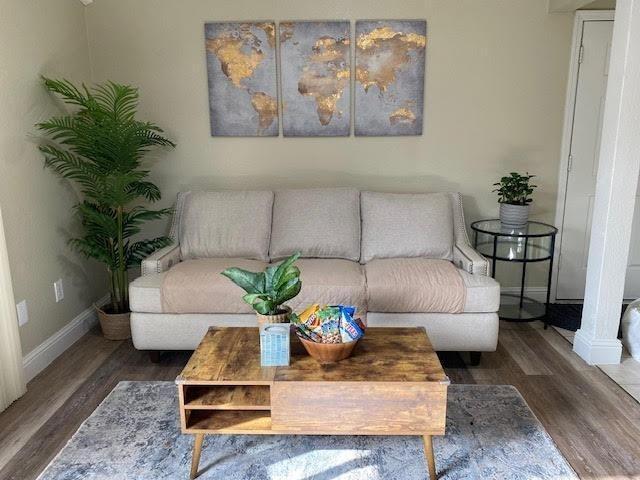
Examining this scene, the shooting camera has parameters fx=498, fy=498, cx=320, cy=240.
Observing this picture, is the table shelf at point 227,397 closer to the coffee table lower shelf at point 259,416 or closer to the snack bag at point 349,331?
the coffee table lower shelf at point 259,416

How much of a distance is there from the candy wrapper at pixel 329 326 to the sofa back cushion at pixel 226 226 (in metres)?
1.26

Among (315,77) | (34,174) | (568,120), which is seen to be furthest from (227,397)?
(568,120)

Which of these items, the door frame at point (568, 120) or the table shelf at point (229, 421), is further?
the door frame at point (568, 120)

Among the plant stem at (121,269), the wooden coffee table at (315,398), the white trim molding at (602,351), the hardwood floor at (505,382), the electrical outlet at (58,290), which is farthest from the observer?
the plant stem at (121,269)

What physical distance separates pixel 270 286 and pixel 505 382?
141cm

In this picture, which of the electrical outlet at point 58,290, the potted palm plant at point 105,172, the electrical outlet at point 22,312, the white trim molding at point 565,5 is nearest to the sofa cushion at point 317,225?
the potted palm plant at point 105,172

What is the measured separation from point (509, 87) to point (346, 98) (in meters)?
1.13

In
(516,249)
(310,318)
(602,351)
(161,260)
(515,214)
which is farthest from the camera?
(516,249)

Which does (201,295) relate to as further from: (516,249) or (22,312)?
(516,249)

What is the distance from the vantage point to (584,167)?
11.6 feet

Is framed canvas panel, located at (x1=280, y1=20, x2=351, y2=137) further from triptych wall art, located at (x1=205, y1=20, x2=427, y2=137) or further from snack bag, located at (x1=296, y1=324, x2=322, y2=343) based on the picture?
snack bag, located at (x1=296, y1=324, x2=322, y2=343)

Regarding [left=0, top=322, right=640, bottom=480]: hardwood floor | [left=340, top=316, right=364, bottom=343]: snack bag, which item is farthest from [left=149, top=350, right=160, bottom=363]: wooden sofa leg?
[left=340, top=316, right=364, bottom=343]: snack bag

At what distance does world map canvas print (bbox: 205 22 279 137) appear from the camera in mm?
3361

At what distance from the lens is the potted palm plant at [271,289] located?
74.5 inches
